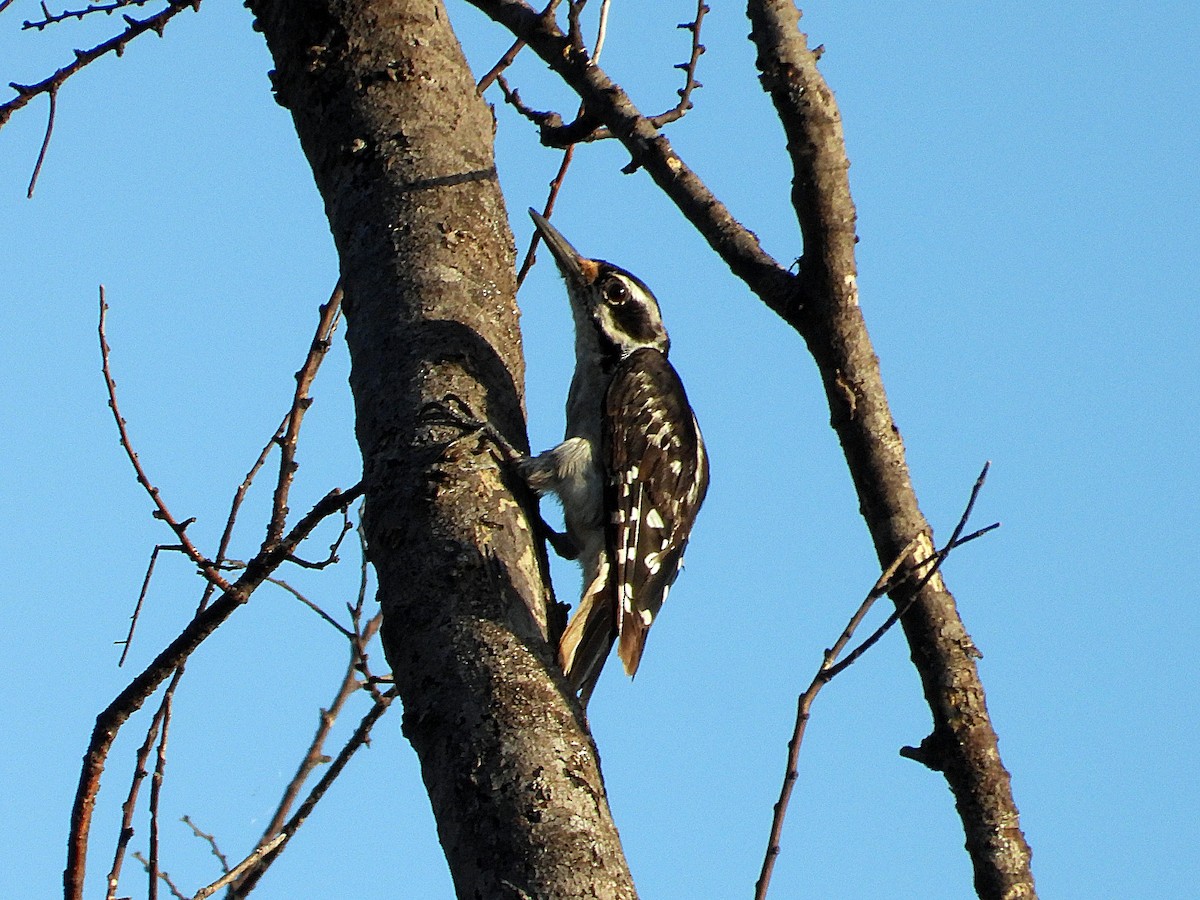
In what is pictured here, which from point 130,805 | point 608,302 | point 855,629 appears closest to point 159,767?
point 130,805

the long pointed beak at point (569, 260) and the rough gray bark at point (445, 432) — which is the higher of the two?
the long pointed beak at point (569, 260)

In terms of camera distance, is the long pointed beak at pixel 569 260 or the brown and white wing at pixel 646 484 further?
the long pointed beak at pixel 569 260

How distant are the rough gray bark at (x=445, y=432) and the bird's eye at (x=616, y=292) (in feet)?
5.04

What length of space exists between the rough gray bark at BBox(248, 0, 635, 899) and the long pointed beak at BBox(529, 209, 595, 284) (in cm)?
151

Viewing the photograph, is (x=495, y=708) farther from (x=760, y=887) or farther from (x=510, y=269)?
(x=510, y=269)

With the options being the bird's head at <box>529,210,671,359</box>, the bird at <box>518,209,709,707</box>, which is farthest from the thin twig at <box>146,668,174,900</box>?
the bird's head at <box>529,210,671,359</box>

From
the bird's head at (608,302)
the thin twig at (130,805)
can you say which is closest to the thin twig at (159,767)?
the thin twig at (130,805)

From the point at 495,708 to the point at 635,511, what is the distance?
2.03m

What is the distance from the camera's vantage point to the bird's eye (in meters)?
4.92

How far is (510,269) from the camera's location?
10.8ft

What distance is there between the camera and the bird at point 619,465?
393 centimetres

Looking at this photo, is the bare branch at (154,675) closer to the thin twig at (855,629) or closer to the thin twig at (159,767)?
the thin twig at (159,767)

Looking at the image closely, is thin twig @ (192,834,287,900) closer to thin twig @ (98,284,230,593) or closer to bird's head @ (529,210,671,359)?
thin twig @ (98,284,230,593)

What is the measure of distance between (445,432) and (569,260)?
7.49 ft
